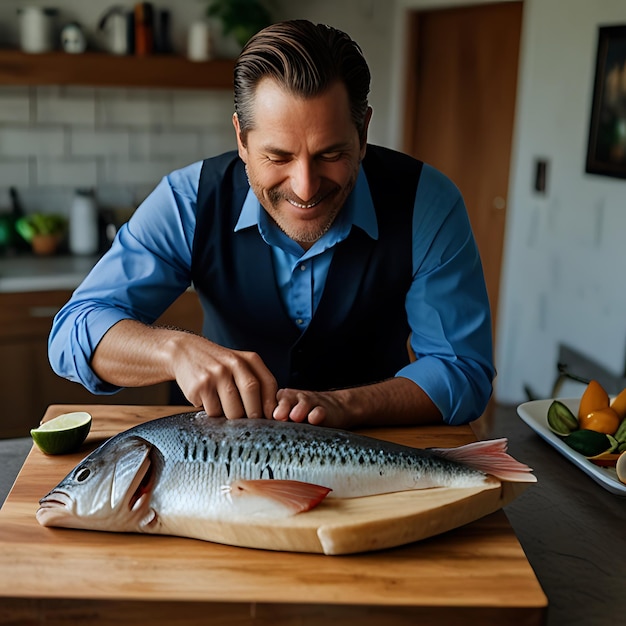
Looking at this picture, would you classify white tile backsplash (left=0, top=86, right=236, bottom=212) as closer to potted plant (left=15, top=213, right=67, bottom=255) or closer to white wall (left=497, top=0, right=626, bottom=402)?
potted plant (left=15, top=213, right=67, bottom=255)

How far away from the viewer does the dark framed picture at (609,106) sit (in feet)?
10.6

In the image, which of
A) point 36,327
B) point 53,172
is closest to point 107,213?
point 53,172

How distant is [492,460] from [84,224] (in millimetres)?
3027

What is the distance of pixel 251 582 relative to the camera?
97 centimetres

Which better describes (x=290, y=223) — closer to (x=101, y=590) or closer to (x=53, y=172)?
(x=101, y=590)

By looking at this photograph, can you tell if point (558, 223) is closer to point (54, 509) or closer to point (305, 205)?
point (305, 205)

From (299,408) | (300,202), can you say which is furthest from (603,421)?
(300,202)

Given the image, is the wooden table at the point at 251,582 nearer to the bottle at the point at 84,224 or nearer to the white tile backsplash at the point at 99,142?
the bottle at the point at 84,224

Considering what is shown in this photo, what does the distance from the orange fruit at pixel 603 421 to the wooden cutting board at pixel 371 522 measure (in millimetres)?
337

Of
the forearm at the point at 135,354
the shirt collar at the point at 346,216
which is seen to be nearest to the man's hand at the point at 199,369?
the forearm at the point at 135,354

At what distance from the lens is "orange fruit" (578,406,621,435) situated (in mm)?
1430

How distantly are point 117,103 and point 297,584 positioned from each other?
11.3 feet

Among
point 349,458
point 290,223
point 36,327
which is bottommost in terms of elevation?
point 36,327

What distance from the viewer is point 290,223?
1.53 m
